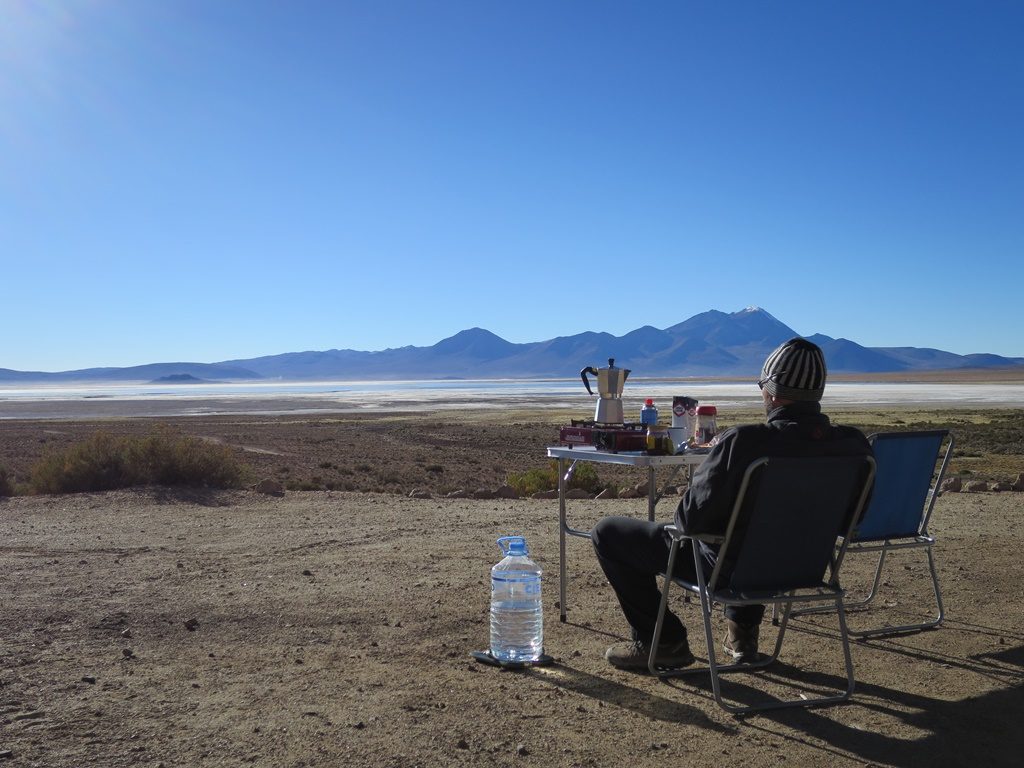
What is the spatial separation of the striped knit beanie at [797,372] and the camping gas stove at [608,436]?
1.05 m

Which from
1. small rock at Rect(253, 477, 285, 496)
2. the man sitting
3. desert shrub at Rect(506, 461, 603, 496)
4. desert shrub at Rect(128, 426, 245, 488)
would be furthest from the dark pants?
desert shrub at Rect(506, 461, 603, 496)

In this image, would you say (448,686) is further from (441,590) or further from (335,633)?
(441,590)

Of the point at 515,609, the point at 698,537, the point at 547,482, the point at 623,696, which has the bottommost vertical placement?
the point at 547,482

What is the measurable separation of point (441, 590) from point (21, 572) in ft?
9.76

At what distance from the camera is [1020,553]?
7.17 m

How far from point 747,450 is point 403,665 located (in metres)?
1.89

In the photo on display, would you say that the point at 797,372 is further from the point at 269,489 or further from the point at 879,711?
the point at 269,489

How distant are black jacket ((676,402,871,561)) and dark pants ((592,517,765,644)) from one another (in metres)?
0.34

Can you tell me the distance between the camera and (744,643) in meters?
4.45

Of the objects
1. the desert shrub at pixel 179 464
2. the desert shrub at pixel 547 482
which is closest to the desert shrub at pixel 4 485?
the desert shrub at pixel 179 464

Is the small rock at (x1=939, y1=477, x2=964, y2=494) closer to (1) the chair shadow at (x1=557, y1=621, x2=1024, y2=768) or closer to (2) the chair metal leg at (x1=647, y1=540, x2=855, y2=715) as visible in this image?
(1) the chair shadow at (x1=557, y1=621, x2=1024, y2=768)

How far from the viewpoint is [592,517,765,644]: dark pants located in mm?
4105

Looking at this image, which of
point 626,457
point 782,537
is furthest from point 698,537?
point 626,457

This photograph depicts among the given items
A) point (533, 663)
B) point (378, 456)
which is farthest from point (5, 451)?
point (533, 663)
